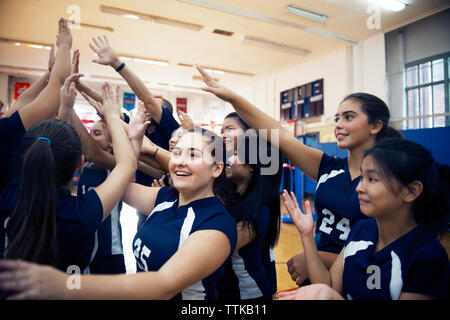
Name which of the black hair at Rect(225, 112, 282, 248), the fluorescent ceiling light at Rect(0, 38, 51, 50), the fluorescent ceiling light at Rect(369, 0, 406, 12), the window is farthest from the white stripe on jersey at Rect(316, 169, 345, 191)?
the fluorescent ceiling light at Rect(0, 38, 51, 50)

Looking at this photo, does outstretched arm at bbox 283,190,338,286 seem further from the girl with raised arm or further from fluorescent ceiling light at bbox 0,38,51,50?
fluorescent ceiling light at bbox 0,38,51,50

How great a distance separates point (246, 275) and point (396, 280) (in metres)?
0.55

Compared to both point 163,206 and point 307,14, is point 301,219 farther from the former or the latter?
point 307,14

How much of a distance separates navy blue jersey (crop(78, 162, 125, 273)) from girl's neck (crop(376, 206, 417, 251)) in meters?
1.31

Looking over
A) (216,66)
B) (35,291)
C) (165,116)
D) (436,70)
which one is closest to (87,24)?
(216,66)

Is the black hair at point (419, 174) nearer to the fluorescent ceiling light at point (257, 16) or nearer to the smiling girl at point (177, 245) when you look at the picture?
the smiling girl at point (177, 245)

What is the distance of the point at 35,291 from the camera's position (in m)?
0.60

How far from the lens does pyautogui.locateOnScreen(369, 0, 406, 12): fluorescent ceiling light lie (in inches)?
181

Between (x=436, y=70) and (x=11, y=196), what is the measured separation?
6.69 metres

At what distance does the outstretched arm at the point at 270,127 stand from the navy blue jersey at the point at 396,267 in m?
0.45

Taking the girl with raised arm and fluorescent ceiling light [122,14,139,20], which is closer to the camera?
the girl with raised arm

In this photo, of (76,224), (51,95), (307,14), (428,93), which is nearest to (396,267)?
(76,224)

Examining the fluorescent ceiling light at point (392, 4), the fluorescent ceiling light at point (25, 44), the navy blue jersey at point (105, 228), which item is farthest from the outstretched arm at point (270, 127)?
the fluorescent ceiling light at point (25, 44)

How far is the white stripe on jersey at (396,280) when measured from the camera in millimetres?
832
